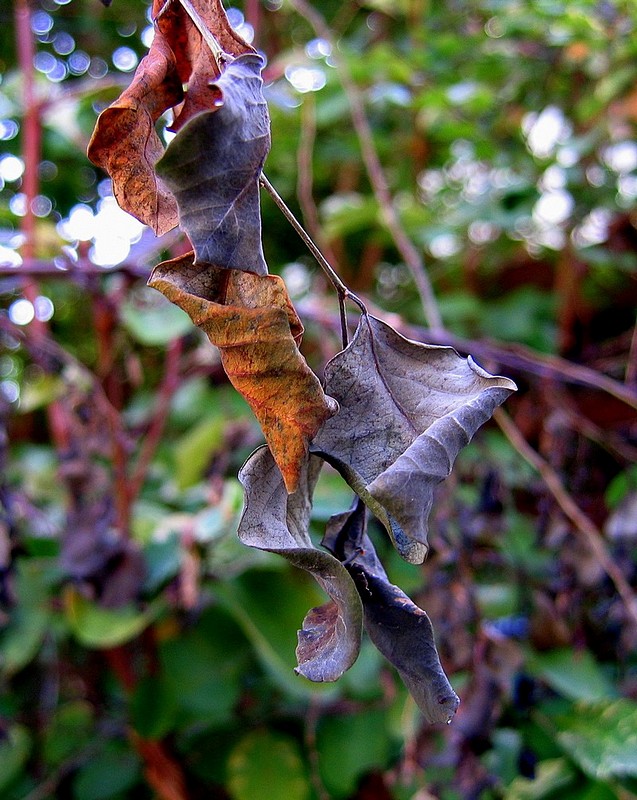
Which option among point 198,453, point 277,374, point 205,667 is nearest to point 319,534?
point 205,667

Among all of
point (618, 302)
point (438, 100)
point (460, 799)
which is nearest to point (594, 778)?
point (460, 799)

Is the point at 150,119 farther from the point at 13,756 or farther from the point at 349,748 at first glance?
the point at 13,756

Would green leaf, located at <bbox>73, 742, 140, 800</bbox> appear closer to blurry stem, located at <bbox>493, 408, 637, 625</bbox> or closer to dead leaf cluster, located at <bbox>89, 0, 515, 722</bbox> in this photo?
blurry stem, located at <bbox>493, 408, 637, 625</bbox>

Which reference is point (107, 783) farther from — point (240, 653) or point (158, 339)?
point (158, 339)

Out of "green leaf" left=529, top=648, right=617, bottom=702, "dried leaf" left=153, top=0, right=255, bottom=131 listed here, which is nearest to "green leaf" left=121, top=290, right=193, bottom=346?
"green leaf" left=529, top=648, right=617, bottom=702

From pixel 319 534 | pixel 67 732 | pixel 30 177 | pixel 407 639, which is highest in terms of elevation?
pixel 407 639

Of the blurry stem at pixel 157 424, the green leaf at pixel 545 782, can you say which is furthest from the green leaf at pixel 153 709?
the green leaf at pixel 545 782
